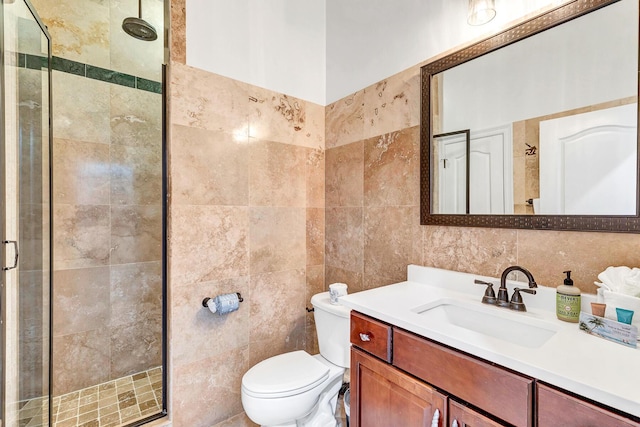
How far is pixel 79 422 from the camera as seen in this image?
5.56 feet

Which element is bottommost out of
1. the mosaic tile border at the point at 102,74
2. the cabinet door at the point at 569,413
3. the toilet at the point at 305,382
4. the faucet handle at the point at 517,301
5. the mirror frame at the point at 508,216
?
the toilet at the point at 305,382

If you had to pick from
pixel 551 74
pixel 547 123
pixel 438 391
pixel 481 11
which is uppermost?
pixel 481 11

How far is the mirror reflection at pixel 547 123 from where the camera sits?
95cm

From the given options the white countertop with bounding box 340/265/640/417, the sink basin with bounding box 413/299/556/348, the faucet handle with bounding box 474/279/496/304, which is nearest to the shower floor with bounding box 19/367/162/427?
the white countertop with bounding box 340/265/640/417

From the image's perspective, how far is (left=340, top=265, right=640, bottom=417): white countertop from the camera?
0.60 metres

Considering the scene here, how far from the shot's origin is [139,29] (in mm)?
1935

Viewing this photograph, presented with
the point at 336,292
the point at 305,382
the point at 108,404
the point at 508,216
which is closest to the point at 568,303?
the point at 508,216

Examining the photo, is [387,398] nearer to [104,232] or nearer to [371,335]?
[371,335]

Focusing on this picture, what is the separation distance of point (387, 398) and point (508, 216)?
84 cm

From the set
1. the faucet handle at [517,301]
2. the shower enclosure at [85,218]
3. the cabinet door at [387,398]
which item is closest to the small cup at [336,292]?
the cabinet door at [387,398]

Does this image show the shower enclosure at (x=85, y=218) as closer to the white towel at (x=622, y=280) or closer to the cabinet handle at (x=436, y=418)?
the cabinet handle at (x=436, y=418)

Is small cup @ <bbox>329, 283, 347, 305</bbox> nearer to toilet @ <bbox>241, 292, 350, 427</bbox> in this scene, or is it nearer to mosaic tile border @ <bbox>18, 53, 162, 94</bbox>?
toilet @ <bbox>241, 292, 350, 427</bbox>

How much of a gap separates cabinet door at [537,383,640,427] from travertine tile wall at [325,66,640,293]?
57 cm

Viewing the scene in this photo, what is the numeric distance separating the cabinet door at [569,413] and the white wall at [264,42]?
6.14ft
